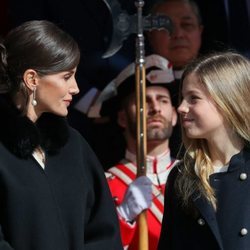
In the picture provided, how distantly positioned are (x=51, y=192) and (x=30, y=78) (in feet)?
1.07

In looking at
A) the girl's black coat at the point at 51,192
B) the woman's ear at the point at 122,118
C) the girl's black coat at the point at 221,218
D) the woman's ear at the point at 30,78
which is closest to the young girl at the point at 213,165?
the girl's black coat at the point at 221,218

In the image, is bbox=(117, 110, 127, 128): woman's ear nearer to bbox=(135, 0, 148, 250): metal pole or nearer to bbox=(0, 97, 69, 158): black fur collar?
bbox=(135, 0, 148, 250): metal pole

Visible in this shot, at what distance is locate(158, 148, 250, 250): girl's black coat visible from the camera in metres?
2.35

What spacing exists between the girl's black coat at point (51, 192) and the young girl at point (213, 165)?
21 cm

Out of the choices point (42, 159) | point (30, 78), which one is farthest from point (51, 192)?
point (30, 78)

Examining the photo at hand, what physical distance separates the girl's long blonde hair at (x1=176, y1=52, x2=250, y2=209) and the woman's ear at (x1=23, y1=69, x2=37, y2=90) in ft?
1.52

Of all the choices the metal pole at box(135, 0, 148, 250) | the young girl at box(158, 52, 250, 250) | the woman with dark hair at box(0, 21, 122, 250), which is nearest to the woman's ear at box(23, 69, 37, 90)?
the woman with dark hair at box(0, 21, 122, 250)

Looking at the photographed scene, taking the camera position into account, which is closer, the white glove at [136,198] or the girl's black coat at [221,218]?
the girl's black coat at [221,218]

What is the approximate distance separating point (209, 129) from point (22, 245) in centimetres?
62

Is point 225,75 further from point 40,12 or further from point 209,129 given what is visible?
point 40,12

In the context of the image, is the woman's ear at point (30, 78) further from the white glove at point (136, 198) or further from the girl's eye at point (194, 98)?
the white glove at point (136, 198)

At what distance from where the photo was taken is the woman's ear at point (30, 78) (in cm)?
238

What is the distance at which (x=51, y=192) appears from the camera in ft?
7.77

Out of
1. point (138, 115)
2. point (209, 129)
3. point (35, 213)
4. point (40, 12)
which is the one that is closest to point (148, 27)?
point (138, 115)
